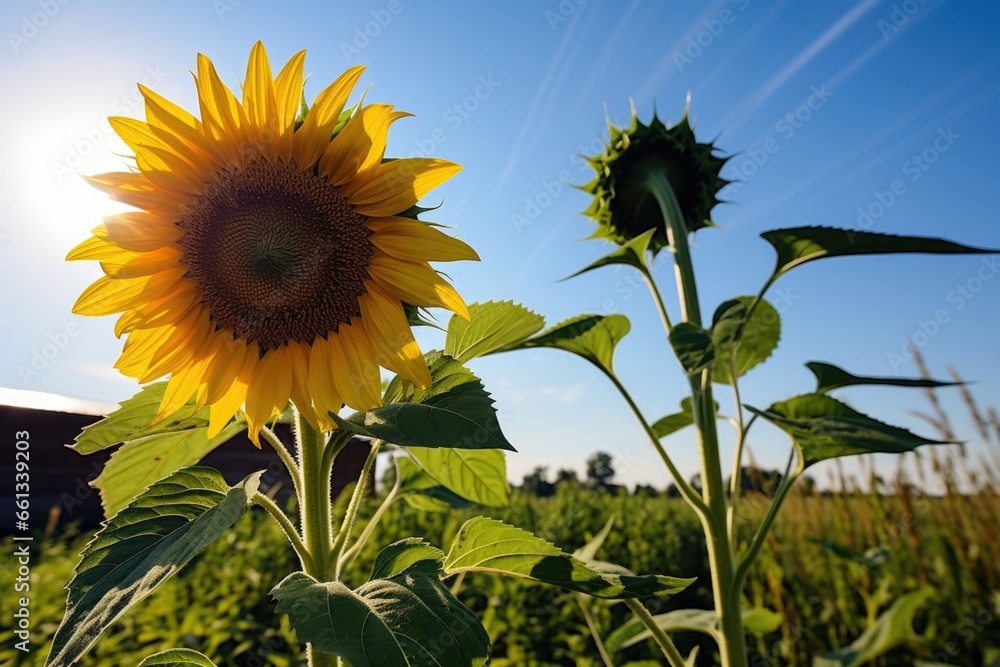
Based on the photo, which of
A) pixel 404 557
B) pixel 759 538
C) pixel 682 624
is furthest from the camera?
pixel 682 624

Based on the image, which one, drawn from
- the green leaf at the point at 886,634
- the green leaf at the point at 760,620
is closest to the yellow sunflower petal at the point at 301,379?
the green leaf at the point at 886,634

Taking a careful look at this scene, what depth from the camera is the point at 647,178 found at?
5.16 ft

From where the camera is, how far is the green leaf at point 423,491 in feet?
4.21

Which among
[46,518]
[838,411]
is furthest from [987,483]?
[46,518]

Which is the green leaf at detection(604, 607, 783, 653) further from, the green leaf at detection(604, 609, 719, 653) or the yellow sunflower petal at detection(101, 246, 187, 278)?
the yellow sunflower petal at detection(101, 246, 187, 278)

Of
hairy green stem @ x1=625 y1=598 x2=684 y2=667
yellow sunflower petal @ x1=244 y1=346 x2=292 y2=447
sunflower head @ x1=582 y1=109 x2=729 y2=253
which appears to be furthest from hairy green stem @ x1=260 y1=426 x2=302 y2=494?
sunflower head @ x1=582 y1=109 x2=729 y2=253

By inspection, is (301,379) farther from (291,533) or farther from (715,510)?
(715,510)

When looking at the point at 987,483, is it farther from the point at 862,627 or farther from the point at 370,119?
the point at 370,119

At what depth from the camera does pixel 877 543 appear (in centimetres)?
383

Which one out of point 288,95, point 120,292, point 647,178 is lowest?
point 120,292

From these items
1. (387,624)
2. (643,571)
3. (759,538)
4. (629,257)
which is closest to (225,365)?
(387,624)

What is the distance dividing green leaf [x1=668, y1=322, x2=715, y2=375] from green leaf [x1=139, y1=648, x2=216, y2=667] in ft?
2.50

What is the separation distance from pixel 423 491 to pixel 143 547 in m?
0.61

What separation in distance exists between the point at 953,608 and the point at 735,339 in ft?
10.4
